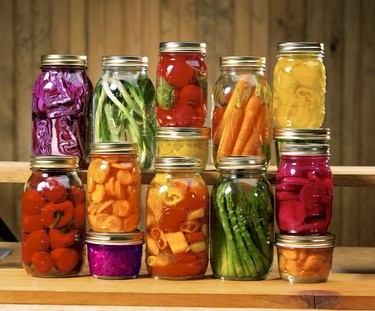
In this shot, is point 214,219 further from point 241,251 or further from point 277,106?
point 277,106

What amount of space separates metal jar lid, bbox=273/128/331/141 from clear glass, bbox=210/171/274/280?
3.5 inches

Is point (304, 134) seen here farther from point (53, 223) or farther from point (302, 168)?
point (53, 223)

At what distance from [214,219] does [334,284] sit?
0.82ft

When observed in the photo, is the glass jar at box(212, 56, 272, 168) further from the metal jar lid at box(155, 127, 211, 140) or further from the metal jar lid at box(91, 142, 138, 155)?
the metal jar lid at box(91, 142, 138, 155)

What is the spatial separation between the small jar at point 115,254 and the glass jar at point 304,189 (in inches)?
10.9

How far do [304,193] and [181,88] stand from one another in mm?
307

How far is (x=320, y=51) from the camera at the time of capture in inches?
82.2

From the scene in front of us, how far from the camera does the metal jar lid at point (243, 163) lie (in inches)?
78.9

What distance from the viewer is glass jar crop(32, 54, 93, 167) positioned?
6.95ft

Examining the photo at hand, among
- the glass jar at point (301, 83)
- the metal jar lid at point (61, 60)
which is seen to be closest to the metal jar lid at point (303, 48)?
the glass jar at point (301, 83)

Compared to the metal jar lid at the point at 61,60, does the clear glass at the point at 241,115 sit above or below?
below

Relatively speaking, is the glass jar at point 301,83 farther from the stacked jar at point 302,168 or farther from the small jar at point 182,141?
the small jar at point 182,141

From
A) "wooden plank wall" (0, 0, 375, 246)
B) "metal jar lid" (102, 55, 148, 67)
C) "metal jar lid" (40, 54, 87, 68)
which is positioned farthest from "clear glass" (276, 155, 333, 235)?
"wooden plank wall" (0, 0, 375, 246)

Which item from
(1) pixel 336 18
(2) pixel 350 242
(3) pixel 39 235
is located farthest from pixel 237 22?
(3) pixel 39 235
